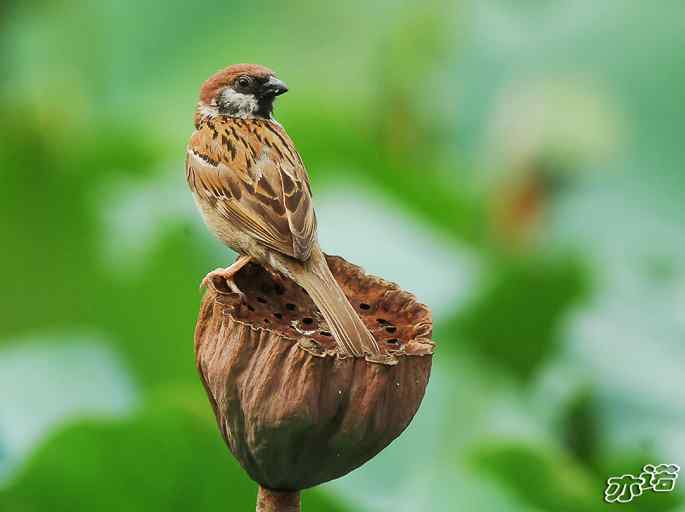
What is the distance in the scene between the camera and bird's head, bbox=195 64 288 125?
9.64ft

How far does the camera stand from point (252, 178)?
293 centimetres

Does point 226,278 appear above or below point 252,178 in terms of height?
below

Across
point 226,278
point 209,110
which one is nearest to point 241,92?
point 209,110

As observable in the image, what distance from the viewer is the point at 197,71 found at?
6.09m

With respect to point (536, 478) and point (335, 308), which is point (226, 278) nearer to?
point (335, 308)

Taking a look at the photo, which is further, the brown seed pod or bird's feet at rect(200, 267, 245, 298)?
bird's feet at rect(200, 267, 245, 298)

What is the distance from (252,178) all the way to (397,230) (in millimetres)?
1784

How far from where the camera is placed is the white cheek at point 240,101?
3.05 metres

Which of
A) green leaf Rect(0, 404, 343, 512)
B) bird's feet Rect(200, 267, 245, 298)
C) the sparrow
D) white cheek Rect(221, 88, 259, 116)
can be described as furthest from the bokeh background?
white cheek Rect(221, 88, 259, 116)

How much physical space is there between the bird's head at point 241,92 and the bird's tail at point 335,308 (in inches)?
24.8

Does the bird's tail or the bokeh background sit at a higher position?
the bokeh background

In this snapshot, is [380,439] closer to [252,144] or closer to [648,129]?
[252,144]

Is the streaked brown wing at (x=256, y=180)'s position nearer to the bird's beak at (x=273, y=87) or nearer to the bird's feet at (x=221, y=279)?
the bird's beak at (x=273, y=87)

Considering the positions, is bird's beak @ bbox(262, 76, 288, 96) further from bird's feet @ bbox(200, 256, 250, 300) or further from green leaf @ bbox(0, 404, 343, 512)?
green leaf @ bbox(0, 404, 343, 512)
